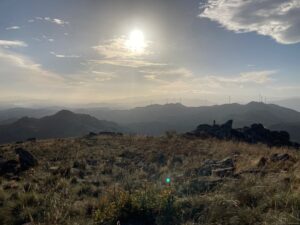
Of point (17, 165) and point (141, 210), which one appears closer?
point (141, 210)

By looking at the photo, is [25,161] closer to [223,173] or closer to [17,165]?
[17,165]

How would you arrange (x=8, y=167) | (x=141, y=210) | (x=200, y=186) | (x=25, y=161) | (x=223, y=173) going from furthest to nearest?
(x=25, y=161), (x=8, y=167), (x=223, y=173), (x=200, y=186), (x=141, y=210)

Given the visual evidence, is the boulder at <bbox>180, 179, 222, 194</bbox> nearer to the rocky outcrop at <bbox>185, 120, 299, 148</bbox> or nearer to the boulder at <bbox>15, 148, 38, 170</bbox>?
the boulder at <bbox>15, 148, 38, 170</bbox>

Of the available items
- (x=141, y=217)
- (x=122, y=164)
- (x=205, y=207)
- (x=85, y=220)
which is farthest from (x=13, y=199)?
(x=122, y=164)

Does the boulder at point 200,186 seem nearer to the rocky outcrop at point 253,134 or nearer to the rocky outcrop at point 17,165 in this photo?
the rocky outcrop at point 17,165

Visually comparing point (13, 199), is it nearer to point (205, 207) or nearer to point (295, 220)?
point (205, 207)

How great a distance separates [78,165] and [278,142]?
27.4 meters

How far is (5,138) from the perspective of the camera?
199500 mm

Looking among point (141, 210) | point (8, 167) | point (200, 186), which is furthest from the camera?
point (8, 167)

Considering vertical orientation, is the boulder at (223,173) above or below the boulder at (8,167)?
above

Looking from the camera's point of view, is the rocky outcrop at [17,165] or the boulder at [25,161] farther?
the boulder at [25,161]

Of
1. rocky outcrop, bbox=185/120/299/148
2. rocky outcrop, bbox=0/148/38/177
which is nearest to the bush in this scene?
rocky outcrop, bbox=0/148/38/177

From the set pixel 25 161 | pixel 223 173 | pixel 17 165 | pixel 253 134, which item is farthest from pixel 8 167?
pixel 253 134

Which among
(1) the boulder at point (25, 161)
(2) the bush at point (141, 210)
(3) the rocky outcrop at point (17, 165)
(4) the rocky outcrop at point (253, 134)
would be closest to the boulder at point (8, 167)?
(3) the rocky outcrop at point (17, 165)
